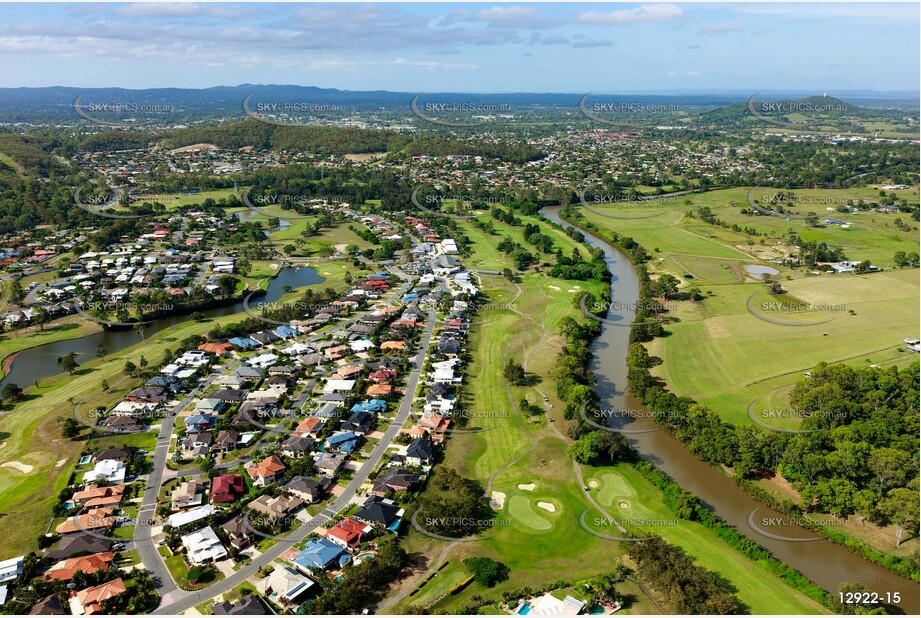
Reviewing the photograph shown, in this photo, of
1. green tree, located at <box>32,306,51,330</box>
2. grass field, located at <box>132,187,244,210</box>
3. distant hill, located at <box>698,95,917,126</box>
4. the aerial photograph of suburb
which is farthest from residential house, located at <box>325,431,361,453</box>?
distant hill, located at <box>698,95,917,126</box>

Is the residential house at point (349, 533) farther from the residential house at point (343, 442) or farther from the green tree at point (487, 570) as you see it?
the residential house at point (343, 442)

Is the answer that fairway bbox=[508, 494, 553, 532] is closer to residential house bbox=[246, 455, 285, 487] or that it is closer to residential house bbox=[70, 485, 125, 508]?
residential house bbox=[246, 455, 285, 487]

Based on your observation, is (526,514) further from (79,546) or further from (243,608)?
(79,546)

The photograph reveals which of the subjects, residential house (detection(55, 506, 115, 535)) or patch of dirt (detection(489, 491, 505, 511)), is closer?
residential house (detection(55, 506, 115, 535))

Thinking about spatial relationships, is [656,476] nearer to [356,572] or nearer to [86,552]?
[356,572]

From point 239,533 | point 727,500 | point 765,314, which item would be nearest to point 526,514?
point 727,500

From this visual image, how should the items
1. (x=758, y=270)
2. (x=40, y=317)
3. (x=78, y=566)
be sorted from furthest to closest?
1. (x=758, y=270)
2. (x=40, y=317)
3. (x=78, y=566)

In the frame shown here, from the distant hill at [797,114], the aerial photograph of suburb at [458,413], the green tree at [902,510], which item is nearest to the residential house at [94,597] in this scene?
the aerial photograph of suburb at [458,413]
